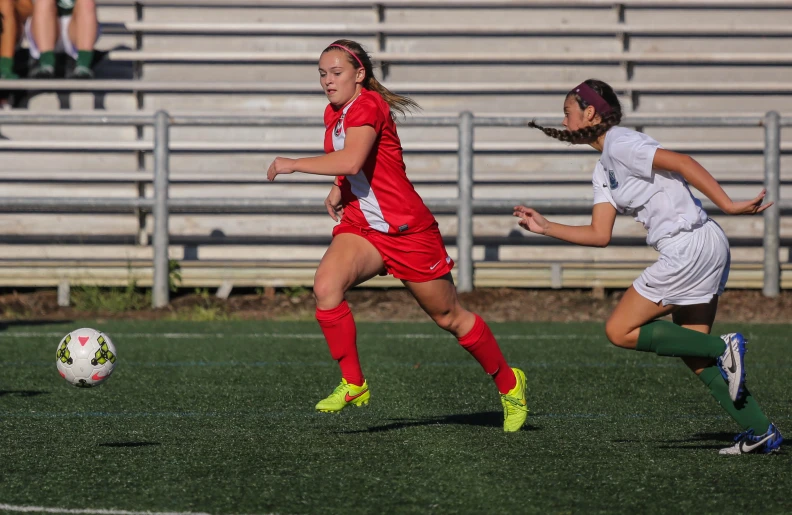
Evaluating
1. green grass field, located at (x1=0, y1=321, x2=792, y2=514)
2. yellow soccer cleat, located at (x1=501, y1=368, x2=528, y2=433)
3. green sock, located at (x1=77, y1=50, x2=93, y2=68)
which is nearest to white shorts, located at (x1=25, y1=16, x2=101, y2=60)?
green sock, located at (x1=77, y1=50, x2=93, y2=68)

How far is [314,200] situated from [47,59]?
3496 mm

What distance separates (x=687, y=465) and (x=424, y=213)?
5.42 ft

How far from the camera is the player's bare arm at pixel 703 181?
4.36 meters

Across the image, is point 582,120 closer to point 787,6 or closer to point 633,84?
point 633,84

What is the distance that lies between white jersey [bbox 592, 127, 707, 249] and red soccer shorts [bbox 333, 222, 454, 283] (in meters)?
0.87

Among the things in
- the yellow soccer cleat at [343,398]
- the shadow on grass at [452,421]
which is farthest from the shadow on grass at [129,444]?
the shadow on grass at [452,421]

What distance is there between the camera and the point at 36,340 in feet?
28.9

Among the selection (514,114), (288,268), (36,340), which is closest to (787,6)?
(514,114)

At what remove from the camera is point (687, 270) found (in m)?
4.61

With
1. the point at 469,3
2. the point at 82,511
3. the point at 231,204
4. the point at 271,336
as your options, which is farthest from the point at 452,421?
the point at 469,3

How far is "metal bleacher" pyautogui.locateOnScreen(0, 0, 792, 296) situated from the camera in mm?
12055

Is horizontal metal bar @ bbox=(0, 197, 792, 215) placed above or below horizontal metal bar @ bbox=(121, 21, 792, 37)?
below

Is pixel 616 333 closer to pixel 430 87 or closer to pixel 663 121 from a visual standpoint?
pixel 663 121

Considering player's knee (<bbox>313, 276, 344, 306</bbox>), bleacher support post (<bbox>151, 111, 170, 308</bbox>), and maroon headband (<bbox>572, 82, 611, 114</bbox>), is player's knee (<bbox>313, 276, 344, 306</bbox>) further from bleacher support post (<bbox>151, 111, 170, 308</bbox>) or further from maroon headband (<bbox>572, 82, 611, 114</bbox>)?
bleacher support post (<bbox>151, 111, 170, 308</bbox>)
